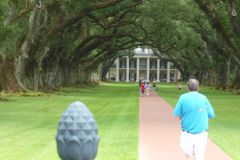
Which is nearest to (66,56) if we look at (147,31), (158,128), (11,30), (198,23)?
(147,31)

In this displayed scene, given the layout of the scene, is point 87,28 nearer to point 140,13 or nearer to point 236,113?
point 140,13

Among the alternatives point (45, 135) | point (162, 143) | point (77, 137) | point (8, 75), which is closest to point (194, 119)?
point (77, 137)

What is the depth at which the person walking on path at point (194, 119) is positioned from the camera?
→ 9.60 meters

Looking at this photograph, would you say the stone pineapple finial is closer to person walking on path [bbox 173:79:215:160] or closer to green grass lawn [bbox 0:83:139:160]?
person walking on path [bbox 173:79:215:160]

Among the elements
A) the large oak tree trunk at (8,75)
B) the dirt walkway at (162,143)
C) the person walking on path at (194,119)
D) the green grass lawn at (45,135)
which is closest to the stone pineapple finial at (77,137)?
the person walking on path at (194,119)

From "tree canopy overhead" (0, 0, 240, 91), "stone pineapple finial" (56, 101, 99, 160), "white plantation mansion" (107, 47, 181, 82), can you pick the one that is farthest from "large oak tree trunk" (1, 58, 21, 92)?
"white plantation mansion" (107, 47, 181, 82)

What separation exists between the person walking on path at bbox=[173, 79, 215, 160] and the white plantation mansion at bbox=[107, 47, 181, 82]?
167264 millimetres

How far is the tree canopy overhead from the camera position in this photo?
39.1m

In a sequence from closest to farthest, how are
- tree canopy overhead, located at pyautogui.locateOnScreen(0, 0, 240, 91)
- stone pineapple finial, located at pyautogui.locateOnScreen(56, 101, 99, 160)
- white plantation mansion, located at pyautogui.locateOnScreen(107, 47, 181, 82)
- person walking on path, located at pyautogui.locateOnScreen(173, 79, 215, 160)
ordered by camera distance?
1. stone pineapple finial, located at pyautogui.locateOnScreen(56, 101, 99, 160)
2. person walking on path, located at pyautogui.locateOnScreen(173, 79, 215, 160)
3. tree canopy overhead, located at pyautogui.locateOnScreen(0, 0, 240, 91)
4. white plantation mansion, located at pyautogui.locateOnScreen(107, 47, 181, 82)

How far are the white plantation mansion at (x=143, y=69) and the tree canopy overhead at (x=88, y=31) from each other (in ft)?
325

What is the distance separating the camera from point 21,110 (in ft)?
91.9

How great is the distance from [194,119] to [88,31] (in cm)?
5187

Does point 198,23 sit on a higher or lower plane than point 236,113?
higher

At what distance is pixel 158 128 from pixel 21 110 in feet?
33.9
